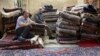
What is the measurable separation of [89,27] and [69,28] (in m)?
0.73

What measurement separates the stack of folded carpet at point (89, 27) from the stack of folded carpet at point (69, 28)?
185mm

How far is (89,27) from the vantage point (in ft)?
30.5

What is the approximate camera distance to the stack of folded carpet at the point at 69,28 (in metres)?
9.20

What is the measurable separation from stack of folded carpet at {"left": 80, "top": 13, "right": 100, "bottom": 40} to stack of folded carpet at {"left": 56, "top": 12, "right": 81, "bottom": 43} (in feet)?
0.61

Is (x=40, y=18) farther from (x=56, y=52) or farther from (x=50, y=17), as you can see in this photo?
(x=56, y=52)

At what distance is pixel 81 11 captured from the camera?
384 inches

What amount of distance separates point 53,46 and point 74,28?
1.21 m

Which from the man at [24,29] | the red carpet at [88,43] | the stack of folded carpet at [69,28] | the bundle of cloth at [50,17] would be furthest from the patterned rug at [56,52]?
the bundle of cloth at [50,17]

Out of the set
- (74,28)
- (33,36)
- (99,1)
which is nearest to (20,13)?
(33,36)

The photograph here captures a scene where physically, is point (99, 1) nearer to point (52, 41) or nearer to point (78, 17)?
point (78, 17)

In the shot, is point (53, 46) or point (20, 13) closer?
point (53, 46)

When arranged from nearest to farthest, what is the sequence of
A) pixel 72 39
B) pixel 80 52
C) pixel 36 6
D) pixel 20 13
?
pixel 80 52 < pixel 72 39 < pixel 20 13 < pixel 36 6

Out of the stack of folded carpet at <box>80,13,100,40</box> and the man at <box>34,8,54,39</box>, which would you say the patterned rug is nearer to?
the stack of folded carpet at <box>80,13,100,40</box>

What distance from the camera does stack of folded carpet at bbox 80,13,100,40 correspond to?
9273 mm
